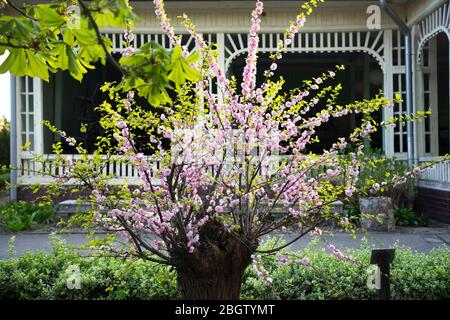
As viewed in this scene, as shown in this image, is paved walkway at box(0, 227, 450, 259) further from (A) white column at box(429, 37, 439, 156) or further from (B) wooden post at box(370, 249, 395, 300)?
(B) wooden post at box(370, 249, 395, 300)

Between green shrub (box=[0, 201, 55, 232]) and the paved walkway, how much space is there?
340mm

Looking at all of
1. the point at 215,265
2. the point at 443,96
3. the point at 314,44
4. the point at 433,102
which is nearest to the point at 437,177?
the point at 433,102

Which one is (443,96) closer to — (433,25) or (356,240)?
(433,25)

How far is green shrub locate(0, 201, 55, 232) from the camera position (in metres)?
9.41

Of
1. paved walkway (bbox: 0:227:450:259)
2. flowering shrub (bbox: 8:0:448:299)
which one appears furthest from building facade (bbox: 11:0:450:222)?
flowering shrub (bbox: 8:0:448:299)

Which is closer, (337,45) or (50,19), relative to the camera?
(50,19)

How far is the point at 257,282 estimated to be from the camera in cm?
435

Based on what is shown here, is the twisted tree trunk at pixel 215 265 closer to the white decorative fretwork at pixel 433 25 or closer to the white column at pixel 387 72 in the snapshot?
the white decorative fretwork at pixel 433 25

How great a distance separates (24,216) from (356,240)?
5.91 meters

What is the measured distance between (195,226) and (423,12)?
25.7 feet

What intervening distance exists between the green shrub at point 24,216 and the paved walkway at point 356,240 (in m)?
0.34

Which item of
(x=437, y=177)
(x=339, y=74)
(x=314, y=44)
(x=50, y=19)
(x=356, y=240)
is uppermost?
(x=339, y=74)

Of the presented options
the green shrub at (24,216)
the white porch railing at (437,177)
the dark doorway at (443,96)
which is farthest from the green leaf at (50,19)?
the dark doorway at (443,96)

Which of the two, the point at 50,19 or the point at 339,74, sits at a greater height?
the point at 339,74
